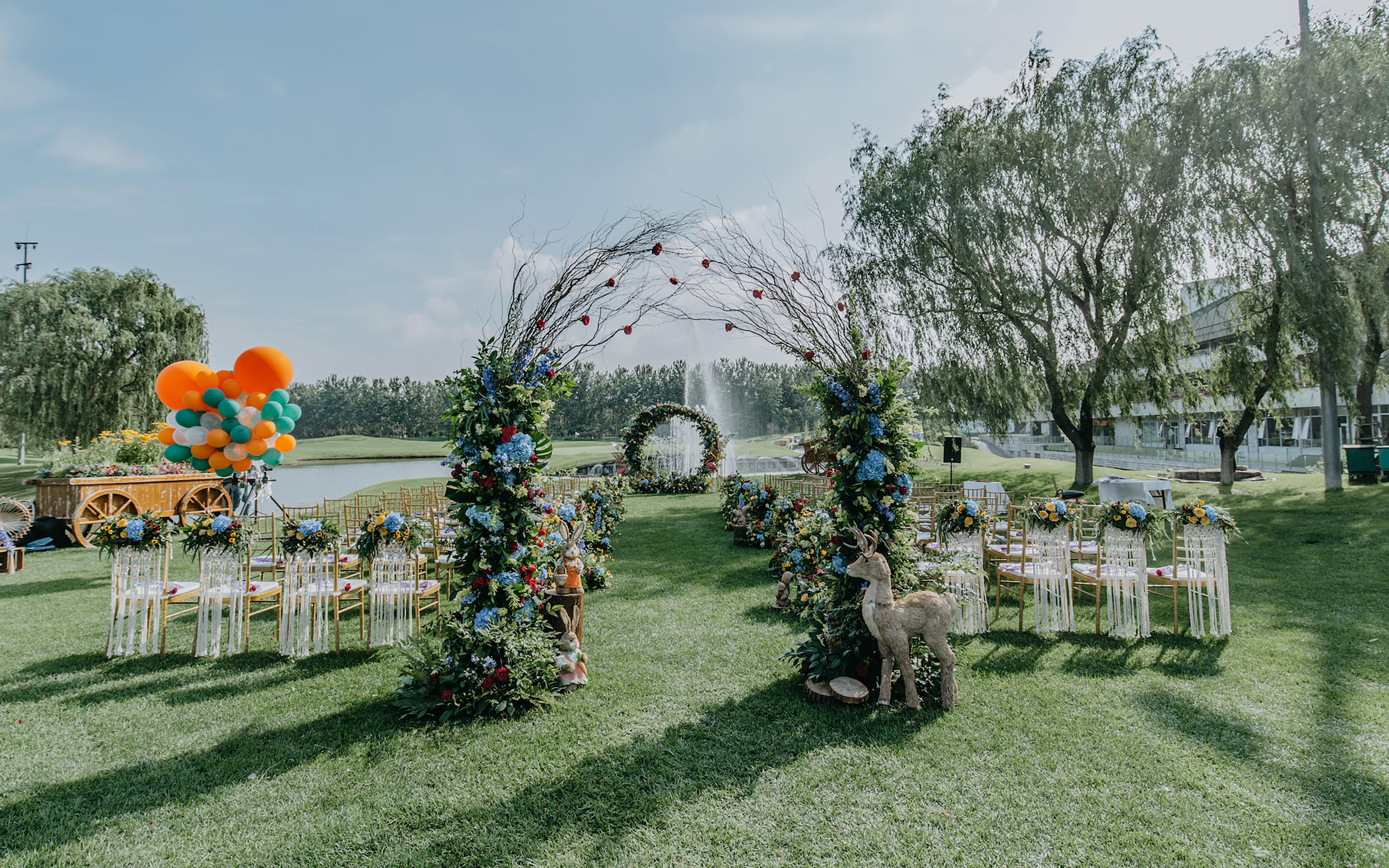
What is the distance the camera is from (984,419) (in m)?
15.4

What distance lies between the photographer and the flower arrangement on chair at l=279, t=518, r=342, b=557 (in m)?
5.43

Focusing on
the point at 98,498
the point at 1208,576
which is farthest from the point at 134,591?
the point at 1208,576

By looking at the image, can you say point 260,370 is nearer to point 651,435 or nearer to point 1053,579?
point 1053,579

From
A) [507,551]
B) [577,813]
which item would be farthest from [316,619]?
[577,813]

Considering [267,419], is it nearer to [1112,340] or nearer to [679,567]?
[679,567]

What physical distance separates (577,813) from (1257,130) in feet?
55.2

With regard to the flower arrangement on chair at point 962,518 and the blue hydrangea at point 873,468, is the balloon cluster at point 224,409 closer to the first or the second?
the blue hydrangea at point 873,468

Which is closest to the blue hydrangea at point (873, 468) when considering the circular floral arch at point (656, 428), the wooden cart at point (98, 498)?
the wooden cart at point (98, 498)

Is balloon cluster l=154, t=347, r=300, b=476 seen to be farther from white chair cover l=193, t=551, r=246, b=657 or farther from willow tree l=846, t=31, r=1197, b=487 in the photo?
willow tree l=846, t=31, r=1197, b=487

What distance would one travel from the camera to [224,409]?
22.8 ft

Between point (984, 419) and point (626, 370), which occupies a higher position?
point (626, 370)

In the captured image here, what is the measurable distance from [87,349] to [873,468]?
22.6m

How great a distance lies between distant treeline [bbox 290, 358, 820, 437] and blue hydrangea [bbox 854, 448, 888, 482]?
165 ft

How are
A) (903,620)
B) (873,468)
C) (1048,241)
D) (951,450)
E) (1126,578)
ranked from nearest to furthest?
(903,620), (873,468), (1126,578), (951,450), (1048,241)
